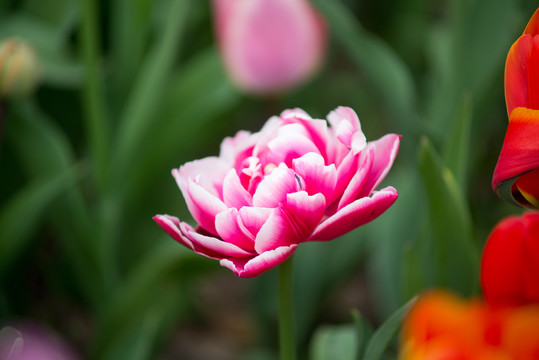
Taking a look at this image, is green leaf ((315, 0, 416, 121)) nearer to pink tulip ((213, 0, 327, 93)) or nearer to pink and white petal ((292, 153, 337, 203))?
pink tulip ((213, 0, 327, 93))

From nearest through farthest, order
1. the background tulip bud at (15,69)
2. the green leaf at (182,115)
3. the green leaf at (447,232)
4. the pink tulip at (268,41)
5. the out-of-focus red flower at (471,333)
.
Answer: the out-of-focus red flower at (471,333) → the green leaf at (447,232) → the background tulip bud at (15,69) → the pink tulip at (268,41) → the green leaf at (182,115)

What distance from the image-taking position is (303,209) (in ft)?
0.92

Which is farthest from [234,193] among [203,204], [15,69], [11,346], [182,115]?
[182,115]

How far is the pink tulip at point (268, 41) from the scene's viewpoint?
728 mm

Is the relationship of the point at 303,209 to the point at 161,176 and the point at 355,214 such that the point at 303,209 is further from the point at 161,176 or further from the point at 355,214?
the point at 161,176

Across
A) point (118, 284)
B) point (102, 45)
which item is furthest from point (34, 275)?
point (102, 45)

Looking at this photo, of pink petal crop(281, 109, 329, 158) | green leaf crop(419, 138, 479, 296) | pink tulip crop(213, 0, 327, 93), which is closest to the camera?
pink petal crop(281, 109, 329, 158)

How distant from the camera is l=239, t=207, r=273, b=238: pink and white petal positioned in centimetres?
28

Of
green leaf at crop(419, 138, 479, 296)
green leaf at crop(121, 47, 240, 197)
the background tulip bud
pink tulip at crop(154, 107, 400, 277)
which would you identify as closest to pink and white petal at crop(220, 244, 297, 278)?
pink tulip at crop(154, 107, 400, 277)

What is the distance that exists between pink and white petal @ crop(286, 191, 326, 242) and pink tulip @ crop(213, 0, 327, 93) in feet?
1.56

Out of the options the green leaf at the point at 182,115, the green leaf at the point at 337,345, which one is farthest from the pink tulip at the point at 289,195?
the green leaf at the point at 182,115

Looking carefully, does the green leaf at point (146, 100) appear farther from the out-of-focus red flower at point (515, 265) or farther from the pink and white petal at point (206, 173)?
the out-of-focus red flower at point (515, 265)

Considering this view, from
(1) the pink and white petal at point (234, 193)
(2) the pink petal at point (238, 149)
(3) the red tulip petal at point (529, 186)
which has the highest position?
(2) the pink petal at point (238, 149)

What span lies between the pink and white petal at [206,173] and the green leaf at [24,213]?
38 centimetres
